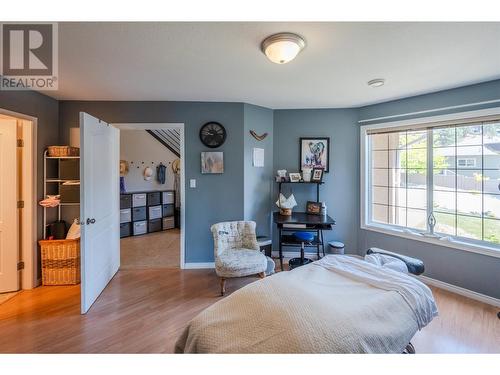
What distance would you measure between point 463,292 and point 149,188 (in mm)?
5773

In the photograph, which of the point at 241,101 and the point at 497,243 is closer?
the point at 497,243

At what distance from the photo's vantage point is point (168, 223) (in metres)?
5.57

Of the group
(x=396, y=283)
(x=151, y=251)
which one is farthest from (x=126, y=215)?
(x=396, y=283)

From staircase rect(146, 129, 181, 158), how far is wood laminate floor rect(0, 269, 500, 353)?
11.4 feet

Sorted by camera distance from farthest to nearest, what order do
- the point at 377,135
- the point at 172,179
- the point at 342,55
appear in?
the point at 172,179
the point at 377,135
the point at 342,55

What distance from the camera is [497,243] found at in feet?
7.95

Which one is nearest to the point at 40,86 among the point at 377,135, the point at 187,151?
the point at 187,151

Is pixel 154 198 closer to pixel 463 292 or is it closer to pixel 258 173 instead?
pixel 258 173

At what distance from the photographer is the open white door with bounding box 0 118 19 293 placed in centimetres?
252

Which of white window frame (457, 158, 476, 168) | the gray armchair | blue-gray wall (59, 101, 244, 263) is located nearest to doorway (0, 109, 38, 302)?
blue-gray wall (59, 101, 244, 263)

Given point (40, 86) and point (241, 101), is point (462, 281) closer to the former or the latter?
point (241, 101)

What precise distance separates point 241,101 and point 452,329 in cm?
320

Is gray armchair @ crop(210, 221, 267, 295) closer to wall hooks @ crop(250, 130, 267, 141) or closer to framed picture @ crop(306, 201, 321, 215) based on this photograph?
framed picture @ crop(306, 201, 321, 215)

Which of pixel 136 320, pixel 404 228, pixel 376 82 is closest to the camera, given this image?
pixel 136 320
